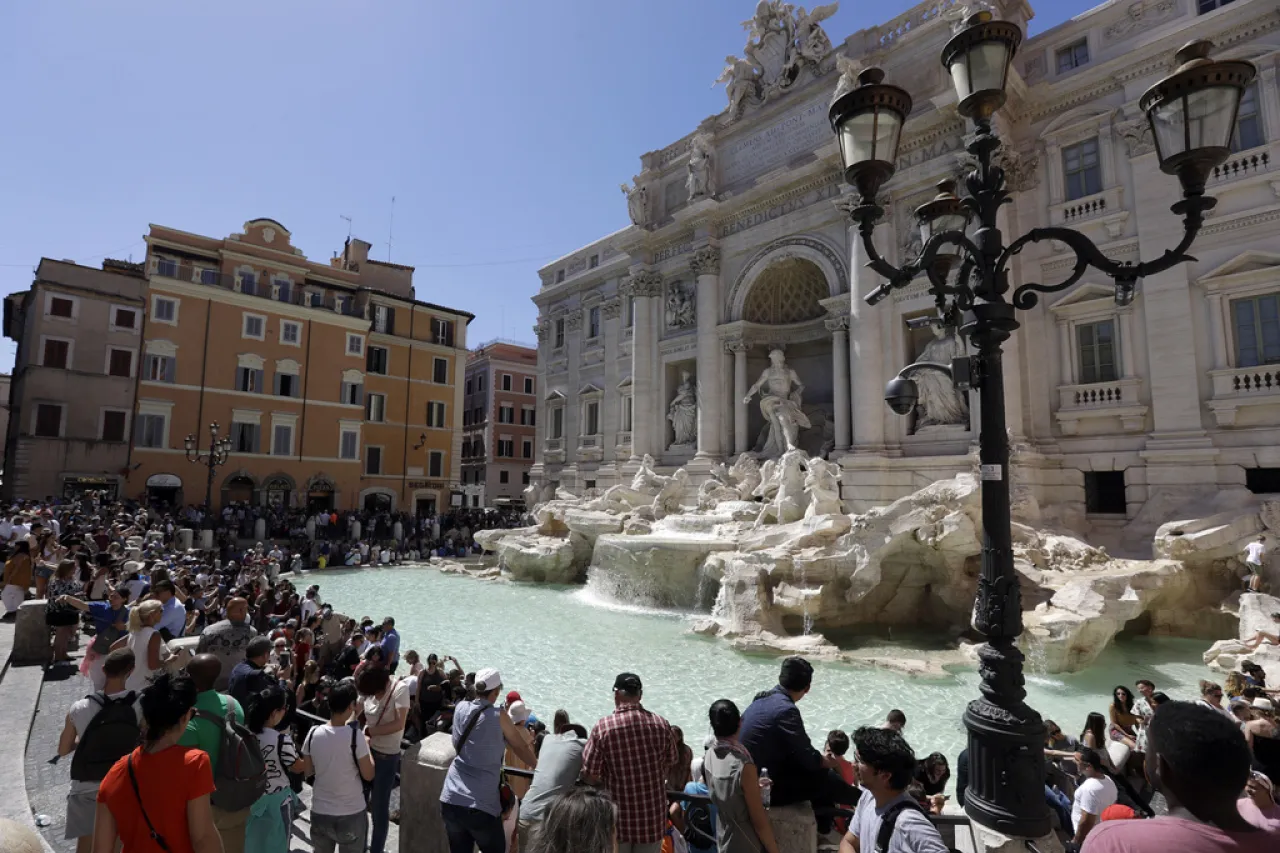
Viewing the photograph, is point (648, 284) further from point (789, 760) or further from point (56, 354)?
point (789, 760)

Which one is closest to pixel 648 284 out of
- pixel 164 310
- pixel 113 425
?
pixel 164 310

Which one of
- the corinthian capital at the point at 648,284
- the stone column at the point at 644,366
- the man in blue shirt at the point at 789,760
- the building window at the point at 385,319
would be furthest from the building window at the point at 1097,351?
the building window at the point at 385,319

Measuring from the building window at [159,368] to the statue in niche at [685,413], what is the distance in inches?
731

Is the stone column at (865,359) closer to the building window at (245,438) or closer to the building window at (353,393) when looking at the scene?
the building window at (353,393)

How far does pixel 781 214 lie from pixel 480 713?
17.9 m

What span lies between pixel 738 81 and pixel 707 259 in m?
5.48

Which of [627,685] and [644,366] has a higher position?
[644,366]

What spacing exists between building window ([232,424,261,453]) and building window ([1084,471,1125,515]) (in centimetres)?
2715

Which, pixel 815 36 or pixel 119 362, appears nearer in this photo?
pixel 815 36

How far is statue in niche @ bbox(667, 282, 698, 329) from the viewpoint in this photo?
70.4 ft

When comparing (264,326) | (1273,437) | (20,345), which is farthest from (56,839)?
(20,345)

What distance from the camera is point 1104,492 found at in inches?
530

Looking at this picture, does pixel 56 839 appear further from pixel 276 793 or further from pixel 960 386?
pixel 960 386

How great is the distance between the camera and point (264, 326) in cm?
2681
